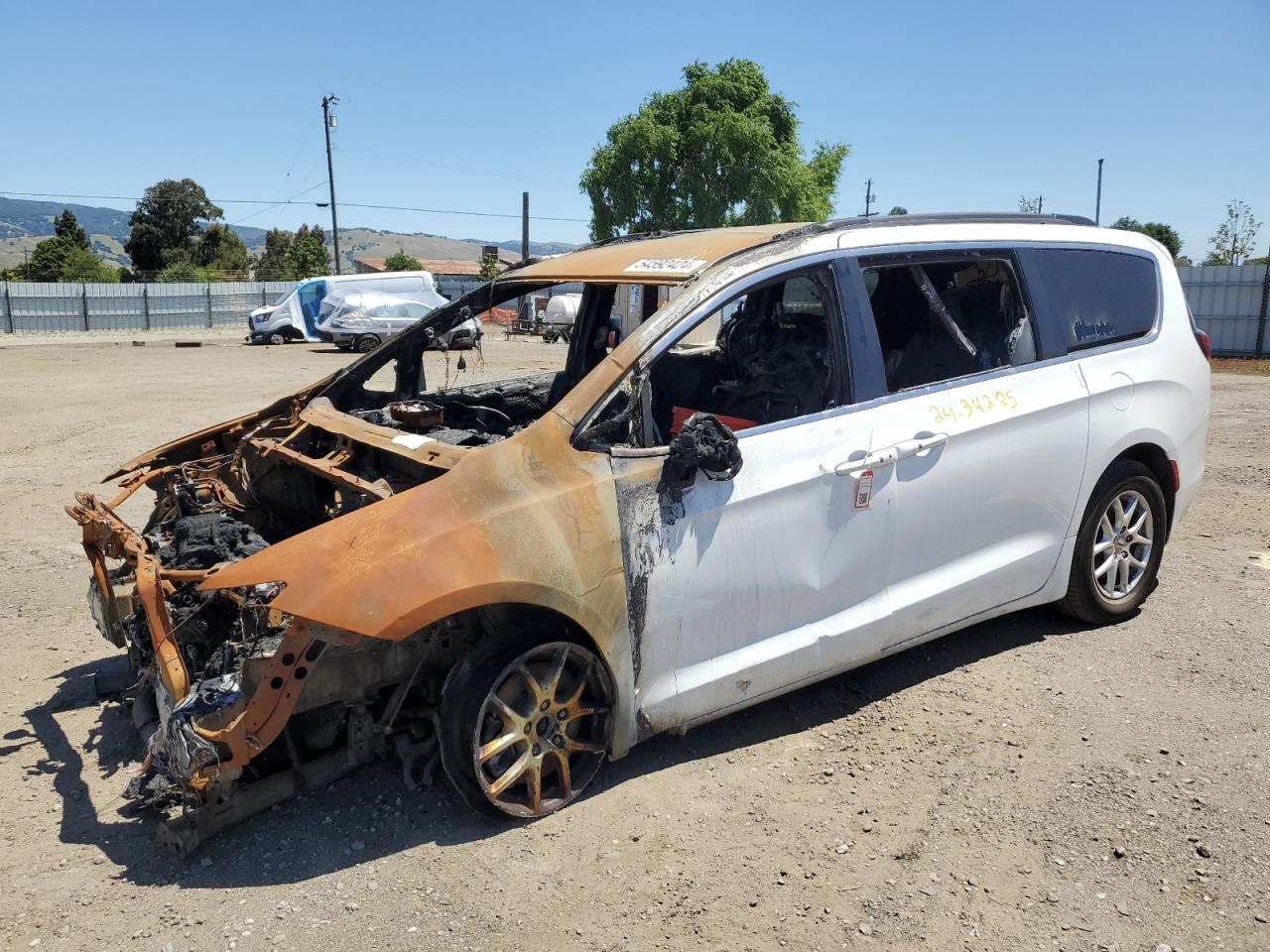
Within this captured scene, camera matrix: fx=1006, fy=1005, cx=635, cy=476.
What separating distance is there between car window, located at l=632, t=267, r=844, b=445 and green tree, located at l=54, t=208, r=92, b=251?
55.1 m

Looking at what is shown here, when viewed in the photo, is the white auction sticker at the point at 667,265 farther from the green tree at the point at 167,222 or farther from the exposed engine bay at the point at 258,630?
the green tree at the point at 167,222

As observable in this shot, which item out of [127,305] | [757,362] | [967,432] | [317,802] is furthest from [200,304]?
[967,432]

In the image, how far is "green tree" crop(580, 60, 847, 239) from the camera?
33.9m

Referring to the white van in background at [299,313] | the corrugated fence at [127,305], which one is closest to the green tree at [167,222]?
the corrugated fence at [127,305]

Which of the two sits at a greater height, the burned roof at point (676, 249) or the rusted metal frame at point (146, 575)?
the burned roof at point (676, 249)

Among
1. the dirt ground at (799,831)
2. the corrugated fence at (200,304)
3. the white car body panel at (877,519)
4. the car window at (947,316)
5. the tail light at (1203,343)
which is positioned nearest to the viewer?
the dirt ground at (799,831)

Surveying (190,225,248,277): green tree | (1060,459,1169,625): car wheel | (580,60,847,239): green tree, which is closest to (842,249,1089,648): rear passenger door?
(1060,459,1169,625): car wheel

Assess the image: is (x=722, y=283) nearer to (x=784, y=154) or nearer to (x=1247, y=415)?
(x=1247, y=415)

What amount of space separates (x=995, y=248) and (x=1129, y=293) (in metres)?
0.93

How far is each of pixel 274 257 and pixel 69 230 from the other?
1576 centimetres

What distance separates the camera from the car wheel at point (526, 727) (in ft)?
10.7

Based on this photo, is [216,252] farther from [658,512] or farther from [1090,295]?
[658,512]

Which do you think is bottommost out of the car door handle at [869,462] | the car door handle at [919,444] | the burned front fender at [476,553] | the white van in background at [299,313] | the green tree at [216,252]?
the burned front fender at [476,553]

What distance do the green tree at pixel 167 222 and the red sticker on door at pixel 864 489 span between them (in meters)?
60.0
